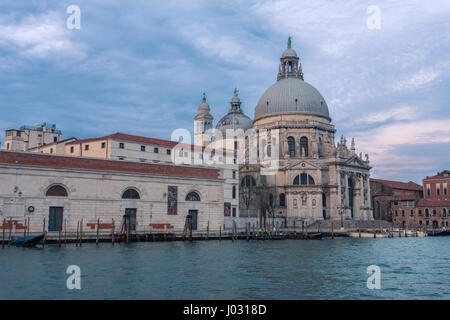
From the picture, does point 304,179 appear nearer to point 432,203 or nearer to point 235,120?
point 432,203

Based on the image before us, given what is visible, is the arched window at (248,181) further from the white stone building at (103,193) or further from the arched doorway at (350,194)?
the white stone building at (103,193)

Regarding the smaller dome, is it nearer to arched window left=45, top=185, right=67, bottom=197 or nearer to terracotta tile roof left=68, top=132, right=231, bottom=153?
terracotta tile roof left=68, top=132, right=231, bottom=153

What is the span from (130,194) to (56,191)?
22.0 ft

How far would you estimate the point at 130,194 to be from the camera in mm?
43750

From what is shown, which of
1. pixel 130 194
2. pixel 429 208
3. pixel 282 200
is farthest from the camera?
pixel 429 208

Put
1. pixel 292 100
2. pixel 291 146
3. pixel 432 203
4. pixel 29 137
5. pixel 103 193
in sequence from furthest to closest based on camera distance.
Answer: pixel 432 203 < pixel 292 100 < pixel 291 146 < pixel 29 137 < pixel 103 193

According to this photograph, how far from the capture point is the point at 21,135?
2581 inches

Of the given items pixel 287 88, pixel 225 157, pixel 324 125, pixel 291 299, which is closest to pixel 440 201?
pixel 324 125

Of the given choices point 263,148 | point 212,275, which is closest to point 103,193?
point 212,275

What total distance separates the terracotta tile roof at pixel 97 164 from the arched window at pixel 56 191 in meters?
1.77

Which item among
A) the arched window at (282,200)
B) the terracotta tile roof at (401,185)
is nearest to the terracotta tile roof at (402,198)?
the terracotta tile roof at (401,185)

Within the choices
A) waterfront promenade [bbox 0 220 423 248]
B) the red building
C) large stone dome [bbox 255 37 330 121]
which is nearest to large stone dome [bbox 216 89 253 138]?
large stone dome [bbox 255 37 330 121]

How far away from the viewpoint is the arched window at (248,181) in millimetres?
73812
